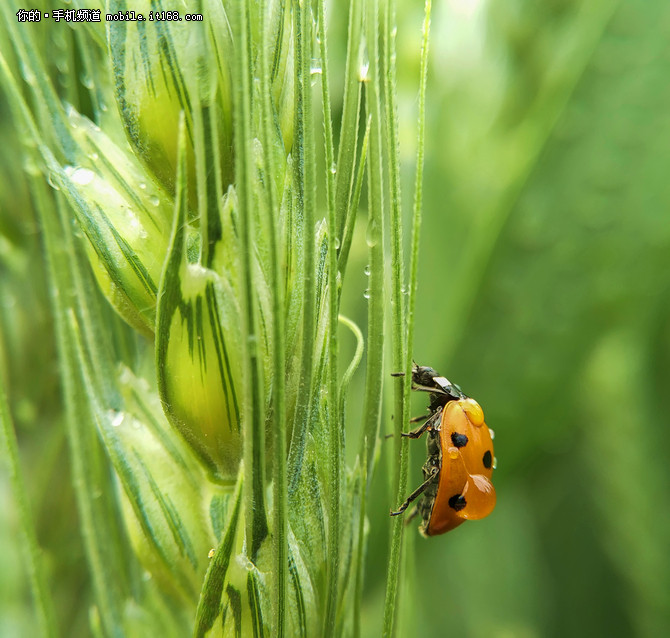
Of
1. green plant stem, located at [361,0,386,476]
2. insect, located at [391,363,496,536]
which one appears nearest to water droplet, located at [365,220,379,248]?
green plant stem, located at [361,0,386,476]

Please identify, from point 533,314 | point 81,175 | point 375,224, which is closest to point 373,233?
point 375,224

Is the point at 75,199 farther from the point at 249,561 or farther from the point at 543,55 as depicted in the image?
the point at 543,55

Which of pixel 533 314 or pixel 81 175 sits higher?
pixel 81 175

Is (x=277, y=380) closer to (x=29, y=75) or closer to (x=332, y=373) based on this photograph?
(x=332, y=373)

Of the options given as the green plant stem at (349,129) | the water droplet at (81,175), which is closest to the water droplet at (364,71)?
the green plant stem at (349,129)

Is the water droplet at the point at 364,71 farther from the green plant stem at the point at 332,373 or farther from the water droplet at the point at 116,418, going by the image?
the water droplet at the point at 116,418

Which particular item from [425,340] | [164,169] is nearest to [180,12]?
[164,169]

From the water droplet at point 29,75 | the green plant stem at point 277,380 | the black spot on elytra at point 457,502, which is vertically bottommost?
the black spot on elytra at point 457,502
